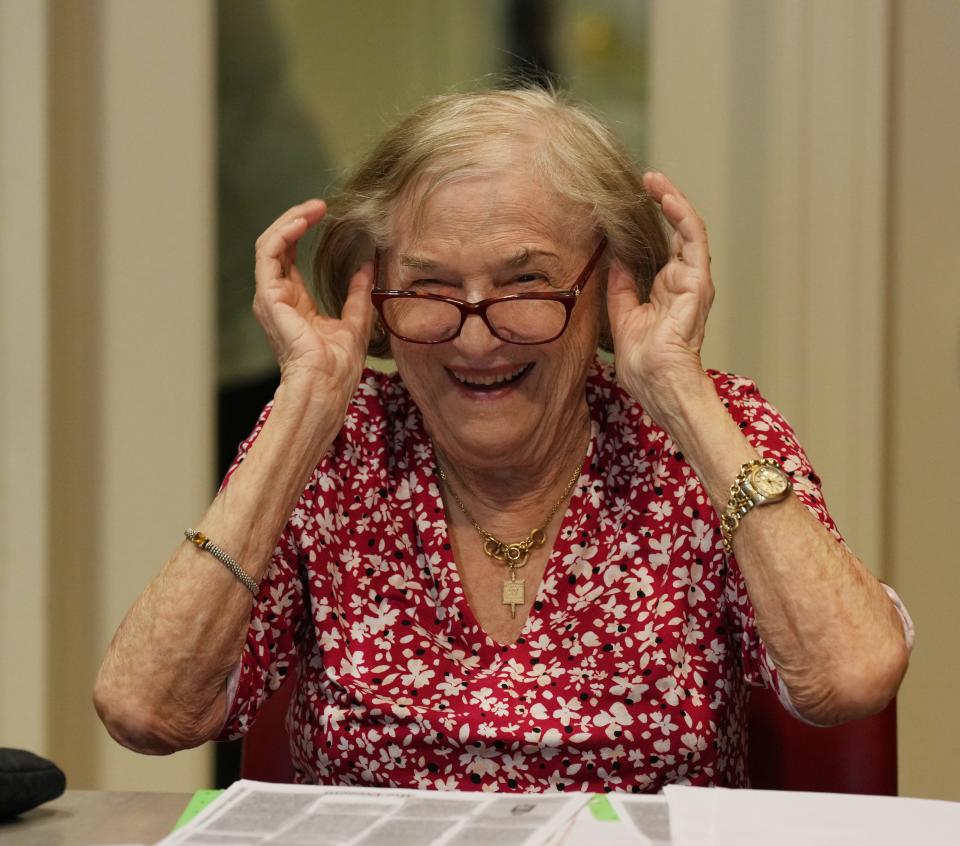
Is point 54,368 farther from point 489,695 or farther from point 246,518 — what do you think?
point 489,695

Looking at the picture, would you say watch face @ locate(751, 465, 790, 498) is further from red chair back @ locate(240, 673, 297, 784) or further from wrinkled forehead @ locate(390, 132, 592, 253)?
red chair back @ locate(240, 673, 297, 784)

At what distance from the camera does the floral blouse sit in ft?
4.92

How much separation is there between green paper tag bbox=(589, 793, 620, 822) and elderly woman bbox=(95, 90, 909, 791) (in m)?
0.38

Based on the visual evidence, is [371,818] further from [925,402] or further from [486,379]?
[925,402]

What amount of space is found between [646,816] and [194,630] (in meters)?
0.64

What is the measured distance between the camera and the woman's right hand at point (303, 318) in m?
1.65

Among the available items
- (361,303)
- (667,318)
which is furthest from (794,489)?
(361,303)

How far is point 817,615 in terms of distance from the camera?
1403mm

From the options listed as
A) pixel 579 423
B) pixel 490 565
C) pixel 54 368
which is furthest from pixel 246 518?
pixel 54 368

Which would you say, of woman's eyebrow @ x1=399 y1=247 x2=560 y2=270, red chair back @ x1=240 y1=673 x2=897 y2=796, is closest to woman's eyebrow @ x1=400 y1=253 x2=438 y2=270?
woman's eyebrow @ x1=399 y1=247 x2=560 y2=270

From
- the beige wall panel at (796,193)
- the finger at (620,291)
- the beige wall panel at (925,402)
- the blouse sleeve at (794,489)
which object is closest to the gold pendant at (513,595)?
the blouse sleeve at (794,489)

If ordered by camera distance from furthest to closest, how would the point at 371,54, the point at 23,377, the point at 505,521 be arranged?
the point at 371,54, the point at 23,377, the point at 505,521

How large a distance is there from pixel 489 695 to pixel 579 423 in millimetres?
441

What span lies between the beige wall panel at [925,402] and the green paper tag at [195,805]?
1640 mm
